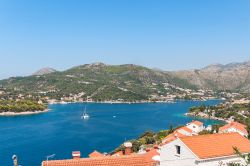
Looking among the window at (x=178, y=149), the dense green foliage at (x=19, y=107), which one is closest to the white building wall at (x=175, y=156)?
the window at (x=178, y=149)

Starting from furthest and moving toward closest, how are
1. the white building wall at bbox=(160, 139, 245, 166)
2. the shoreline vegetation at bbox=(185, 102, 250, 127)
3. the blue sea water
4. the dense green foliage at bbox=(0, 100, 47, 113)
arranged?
the dense green foliage at bbox=(0, 100, 47, 113) → the shoreline vegetation at bbox=(185, 102, 250, 127) → the blue sea water → the white building wall at bbox=(160, 139, 245, 166)

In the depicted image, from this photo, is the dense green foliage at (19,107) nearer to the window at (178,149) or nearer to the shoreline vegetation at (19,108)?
the shoreline vegetation at (19,108)

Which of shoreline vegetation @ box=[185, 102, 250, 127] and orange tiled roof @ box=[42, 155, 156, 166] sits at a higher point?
orange tiled roof @ box=[42, 155, 156, 166]

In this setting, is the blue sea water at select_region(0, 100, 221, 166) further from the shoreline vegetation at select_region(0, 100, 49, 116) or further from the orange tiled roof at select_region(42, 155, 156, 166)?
the orange tiled roof at select_region(42, 155, 156, 166)

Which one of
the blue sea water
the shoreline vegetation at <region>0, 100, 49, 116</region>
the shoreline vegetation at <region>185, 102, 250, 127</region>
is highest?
the shoreline vegetation at <region>0, 100, 49, 116</region>

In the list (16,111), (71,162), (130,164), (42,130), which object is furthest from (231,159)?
(16,111)

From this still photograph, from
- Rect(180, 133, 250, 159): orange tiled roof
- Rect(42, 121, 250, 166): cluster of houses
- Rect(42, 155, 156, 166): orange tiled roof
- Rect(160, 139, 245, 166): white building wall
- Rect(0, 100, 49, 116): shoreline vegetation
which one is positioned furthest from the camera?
Rect(0, 100, 49, 116): shoreline vegetation

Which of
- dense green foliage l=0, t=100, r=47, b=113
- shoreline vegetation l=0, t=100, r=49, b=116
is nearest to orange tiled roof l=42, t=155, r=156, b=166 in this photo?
shoreline vegetation l=0, t=100, r=49, b=116

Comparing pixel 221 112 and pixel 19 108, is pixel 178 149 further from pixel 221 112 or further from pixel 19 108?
pixel 19 108

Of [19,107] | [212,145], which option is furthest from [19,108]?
[212,145]
